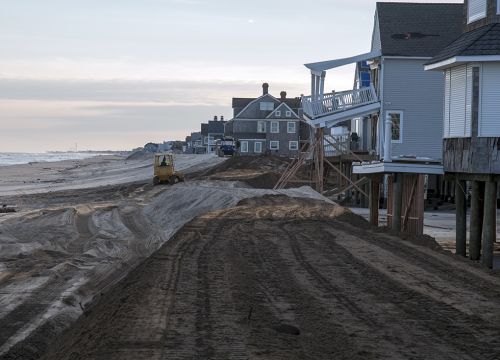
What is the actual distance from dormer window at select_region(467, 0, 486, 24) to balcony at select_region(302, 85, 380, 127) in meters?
16.5

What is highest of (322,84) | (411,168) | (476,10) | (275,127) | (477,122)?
(476,10)

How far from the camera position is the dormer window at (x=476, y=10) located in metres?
24.6

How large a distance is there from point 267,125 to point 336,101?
6563 centimetres

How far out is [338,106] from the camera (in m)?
42.6

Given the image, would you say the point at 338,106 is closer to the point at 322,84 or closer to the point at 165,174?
the point at 322,84

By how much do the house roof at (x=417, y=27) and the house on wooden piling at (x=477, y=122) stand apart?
1766cm

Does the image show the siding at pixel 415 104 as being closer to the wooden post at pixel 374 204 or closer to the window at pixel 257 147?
the wooden post at pixel 374 204

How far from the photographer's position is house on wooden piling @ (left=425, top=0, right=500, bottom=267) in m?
22.5

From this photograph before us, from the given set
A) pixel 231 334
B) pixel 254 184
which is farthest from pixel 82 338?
pixel 254 184

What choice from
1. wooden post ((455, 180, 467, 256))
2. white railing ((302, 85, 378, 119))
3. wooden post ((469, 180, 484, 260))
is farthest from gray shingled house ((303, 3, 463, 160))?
wooden post ((469, 180, 484, 260))

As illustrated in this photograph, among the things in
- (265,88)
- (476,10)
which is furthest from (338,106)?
(265,88)

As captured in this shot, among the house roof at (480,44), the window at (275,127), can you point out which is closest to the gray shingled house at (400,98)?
the house roof at (480,44)

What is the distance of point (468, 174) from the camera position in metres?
24.0

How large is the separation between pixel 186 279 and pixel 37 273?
6.66m
